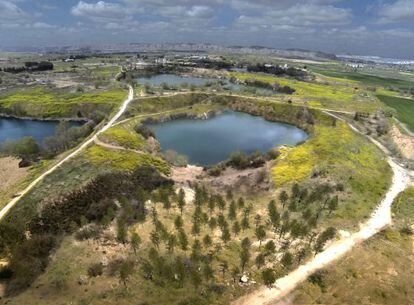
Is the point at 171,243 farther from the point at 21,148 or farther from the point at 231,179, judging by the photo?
the point at 21,148

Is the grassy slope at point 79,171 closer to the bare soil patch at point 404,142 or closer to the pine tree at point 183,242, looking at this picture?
the pine tree at point 183,242

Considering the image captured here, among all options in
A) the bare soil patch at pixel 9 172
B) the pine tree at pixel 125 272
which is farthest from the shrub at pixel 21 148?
the pine tree at pixel 125 272

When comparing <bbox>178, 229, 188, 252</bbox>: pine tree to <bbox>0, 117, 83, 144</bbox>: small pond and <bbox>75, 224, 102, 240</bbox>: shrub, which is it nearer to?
<bbox>75, 224, 102, 240</bbox>: shrub

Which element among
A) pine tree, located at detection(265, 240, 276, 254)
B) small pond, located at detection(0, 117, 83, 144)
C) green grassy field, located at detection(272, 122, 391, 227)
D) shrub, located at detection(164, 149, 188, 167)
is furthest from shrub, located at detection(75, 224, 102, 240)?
small pond, located at detection(0, 117, 83, 144)

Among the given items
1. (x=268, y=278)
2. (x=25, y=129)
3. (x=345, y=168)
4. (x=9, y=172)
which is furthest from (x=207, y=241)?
(x=25, y=129)

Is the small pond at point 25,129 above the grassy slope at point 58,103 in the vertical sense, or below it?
below

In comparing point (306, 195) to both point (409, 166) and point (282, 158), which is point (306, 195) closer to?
point (282, 158)

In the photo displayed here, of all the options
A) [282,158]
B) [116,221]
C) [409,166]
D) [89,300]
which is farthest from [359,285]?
[409,166]
